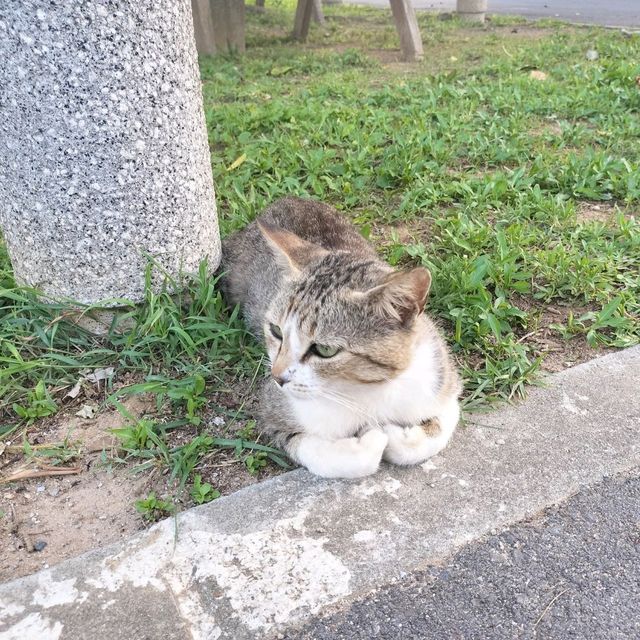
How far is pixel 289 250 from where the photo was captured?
232 cm

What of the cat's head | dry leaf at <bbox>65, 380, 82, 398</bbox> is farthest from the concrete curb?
dry leaf at <bbox>65, 380, 82, 398</bbox>

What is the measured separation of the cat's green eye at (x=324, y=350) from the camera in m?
2.02

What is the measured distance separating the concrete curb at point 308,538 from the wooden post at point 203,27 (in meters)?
6.69

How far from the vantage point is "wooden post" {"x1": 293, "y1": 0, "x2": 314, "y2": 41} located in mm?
8673

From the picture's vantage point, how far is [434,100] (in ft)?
17.6

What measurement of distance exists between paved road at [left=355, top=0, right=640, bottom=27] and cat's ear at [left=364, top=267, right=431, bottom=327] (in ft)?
30.8

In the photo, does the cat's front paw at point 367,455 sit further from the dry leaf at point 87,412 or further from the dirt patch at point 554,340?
the dry leaf at point 87,412

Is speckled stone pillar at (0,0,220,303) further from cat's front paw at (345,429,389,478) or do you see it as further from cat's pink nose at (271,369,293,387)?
cat's front paw at (345,429,389,478)

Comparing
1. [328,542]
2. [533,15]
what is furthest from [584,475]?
[533,15]

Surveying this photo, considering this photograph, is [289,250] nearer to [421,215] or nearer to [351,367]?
[351,367]

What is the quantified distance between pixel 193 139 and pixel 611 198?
8.97ft

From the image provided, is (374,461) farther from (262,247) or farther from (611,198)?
(611,198)

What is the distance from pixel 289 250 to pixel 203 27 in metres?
6.34

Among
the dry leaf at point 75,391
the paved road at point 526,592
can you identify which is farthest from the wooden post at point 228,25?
the paved road at point 526,592
